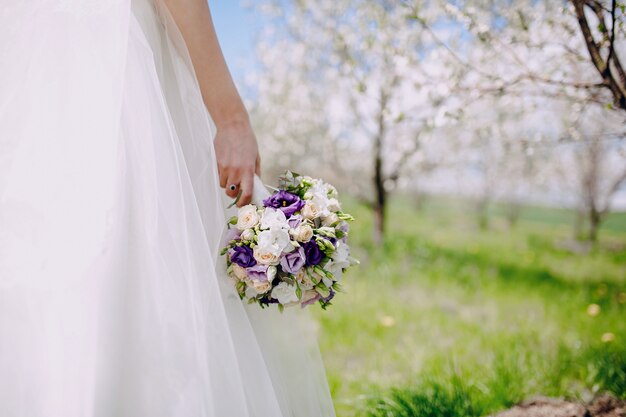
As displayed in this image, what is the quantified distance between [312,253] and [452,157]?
871cm

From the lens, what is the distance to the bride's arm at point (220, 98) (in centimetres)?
151

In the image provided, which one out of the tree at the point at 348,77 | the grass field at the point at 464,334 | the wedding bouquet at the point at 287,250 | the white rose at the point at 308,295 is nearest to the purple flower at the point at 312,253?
the wedding bouquet at the point at 287,250

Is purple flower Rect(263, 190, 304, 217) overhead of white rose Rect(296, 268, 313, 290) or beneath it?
overhead

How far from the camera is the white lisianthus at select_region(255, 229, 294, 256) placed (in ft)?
4.49

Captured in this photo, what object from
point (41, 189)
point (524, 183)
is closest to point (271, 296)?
point (41, 189)

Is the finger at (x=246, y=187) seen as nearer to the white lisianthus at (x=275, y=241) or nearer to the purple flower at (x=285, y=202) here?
the purple flower at (x=285, y=202)

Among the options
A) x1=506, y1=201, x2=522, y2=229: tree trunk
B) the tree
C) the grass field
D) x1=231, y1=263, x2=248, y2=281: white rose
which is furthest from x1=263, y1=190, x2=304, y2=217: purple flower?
x1=506, y1=201, x2=522, y2=229: tree trunk

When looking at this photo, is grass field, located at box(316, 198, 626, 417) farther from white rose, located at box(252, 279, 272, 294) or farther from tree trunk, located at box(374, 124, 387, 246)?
white rose, located at box(252, 279, 272, 294)

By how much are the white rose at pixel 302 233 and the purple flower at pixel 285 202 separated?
9 centimetres

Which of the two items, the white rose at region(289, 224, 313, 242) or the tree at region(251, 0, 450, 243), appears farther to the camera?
the tree at region(251, 0, 450, 243)

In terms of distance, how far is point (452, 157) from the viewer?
9609 mm

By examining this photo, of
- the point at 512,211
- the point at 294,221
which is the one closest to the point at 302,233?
the point at 294,221

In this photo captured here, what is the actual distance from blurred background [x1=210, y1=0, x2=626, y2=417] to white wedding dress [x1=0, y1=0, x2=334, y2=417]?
1.29 m

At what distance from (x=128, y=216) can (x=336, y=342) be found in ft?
8.03
